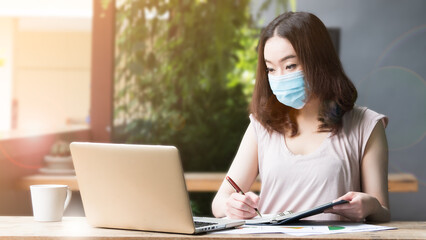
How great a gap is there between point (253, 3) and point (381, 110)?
1.11m

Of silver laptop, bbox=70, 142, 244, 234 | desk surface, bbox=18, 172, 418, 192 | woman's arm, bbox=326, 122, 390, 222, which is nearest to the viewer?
silver laptop, bbox=70, 142, 244, 234

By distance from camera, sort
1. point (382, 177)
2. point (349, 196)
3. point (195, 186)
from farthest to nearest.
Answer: point (195, 186) → point (382, 177) → point (349, 196)

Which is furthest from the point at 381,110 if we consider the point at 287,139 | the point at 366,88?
the point at 287,139

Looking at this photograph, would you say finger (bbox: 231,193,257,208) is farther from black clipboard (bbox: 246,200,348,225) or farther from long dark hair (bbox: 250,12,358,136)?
long dark hair (bbox: 250,12,358,136)

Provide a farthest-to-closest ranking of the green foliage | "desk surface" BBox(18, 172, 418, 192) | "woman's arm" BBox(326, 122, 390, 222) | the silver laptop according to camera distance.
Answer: the green foliage
"desk surface" BBox(18, 172, 418, 192)
"woman's arm" BBox(326, 122, 390, 222)
the silver laptop

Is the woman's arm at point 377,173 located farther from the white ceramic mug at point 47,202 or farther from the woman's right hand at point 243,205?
the white ceramic mug at point 47,202

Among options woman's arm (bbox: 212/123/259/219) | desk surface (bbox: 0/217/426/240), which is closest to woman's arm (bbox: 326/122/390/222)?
desk surface (bbox: 0/217/426/240)

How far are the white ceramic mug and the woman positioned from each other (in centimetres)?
47

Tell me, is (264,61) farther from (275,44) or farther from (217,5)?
(217,5)

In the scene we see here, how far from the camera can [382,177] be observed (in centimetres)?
175

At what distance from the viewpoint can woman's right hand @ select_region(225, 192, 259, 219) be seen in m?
1.55

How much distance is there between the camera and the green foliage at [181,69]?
3.83 meters

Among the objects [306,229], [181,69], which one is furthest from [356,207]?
[181,69]

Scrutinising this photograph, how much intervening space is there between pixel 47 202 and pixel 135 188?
0.35 m
